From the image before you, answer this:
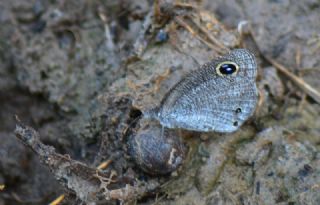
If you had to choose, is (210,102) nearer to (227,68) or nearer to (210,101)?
(210,101)

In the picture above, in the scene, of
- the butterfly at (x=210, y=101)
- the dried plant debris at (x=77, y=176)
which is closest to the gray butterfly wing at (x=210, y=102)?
the butterfly at (x=210, y=101)

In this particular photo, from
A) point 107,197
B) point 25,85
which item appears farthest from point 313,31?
point 25,85

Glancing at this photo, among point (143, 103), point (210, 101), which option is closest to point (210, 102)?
point (210, 101)

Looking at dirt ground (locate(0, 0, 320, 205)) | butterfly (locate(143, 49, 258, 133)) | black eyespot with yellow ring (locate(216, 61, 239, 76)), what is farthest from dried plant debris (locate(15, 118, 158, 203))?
black eyespot with yellow ring (locate(216, 61, 239, 76))

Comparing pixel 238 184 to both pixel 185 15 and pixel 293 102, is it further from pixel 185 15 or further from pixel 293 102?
pixel 185 15

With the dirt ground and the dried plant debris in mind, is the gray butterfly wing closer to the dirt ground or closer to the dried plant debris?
the dirt ground
